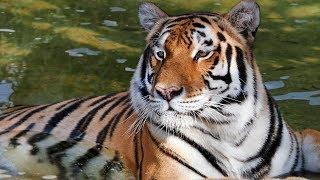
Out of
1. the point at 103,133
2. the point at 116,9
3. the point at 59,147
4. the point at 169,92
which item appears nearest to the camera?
the point at 169,92

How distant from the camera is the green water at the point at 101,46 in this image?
6.21 meters

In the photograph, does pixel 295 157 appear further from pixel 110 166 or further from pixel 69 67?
pixel 69 67

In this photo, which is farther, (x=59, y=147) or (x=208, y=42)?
(x=59, y=147)

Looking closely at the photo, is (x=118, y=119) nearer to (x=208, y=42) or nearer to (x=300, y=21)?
(x=208, y=42)

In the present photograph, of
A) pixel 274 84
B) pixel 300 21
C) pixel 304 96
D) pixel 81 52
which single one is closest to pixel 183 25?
pixel 304 96

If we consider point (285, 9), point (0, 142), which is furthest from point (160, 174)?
point (285, 9)

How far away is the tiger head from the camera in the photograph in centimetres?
377

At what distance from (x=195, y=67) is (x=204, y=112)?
200 mm

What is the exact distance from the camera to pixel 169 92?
373 cm

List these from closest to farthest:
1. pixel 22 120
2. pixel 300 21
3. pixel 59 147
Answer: pixel 59 147 < pixel 22 120 < pixel 300 21

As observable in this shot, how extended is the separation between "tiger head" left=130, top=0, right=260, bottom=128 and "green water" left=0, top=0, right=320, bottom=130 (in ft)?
4.66

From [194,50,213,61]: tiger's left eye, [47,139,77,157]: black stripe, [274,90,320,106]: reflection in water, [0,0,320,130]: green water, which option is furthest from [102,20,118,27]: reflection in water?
[194,50,213,61]: tiger's left eye

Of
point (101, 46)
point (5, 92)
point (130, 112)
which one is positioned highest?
point (130, 112)

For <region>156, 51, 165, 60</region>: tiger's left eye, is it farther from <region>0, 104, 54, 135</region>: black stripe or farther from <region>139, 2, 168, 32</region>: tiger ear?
<region>0, 104, 54, 135</region>: black stripe
